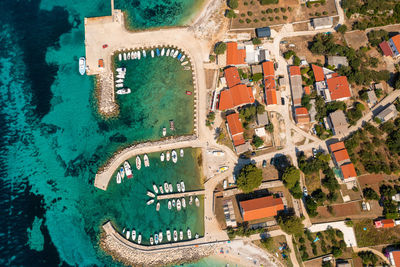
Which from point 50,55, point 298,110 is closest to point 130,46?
point 50,55

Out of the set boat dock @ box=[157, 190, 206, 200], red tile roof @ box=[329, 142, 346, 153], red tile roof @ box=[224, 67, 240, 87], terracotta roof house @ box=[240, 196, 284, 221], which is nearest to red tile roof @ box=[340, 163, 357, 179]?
red tile roof @ box=[329, 142, 346, 153]

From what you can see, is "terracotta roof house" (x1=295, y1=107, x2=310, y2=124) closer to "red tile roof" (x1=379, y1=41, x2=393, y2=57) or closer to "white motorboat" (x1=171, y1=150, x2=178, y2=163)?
"red tile roof" (x1=379, y1=41, x2=393, y2=57)

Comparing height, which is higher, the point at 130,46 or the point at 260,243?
the point at 130,46

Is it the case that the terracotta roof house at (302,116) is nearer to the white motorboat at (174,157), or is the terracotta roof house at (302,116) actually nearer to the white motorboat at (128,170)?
the white motorboat at (174,157)

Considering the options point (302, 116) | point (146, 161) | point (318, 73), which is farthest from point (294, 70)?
point (146, 161)

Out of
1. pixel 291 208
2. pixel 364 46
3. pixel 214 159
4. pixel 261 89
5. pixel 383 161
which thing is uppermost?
pixel 364 46

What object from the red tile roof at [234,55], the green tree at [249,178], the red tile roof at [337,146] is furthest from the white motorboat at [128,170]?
the red tile roof at [337,146]

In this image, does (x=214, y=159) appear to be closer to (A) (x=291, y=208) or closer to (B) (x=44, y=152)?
(A) (x=291, y=208)
